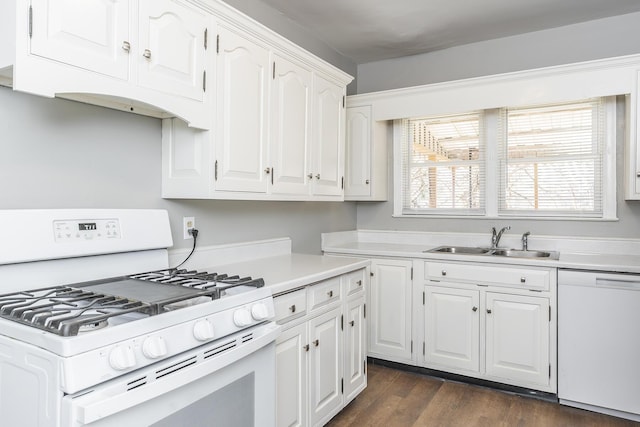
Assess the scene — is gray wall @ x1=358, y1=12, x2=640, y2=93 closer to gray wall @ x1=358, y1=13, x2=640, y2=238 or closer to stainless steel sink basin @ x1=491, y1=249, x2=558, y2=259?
gray wall @ x1=358, y1=13, x2=640, y2=238

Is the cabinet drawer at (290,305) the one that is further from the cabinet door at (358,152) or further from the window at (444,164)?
the window at (444,164)

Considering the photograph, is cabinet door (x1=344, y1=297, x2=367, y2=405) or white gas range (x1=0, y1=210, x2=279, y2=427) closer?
white gas range (x1=0, y1=210, x2=279, y2=427)

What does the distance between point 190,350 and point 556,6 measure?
10.1ft

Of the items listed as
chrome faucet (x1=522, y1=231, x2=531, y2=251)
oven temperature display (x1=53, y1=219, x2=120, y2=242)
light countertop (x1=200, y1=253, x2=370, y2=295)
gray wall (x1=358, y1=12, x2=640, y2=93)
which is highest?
gray wall (x1=358, y1=12, x2=640, y2=93)

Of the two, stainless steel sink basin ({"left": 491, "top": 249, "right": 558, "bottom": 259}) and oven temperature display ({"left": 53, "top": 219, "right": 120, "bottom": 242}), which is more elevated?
oven temperature display ({"left": 53, "top": 219, "right": 120, "bottom": 242})

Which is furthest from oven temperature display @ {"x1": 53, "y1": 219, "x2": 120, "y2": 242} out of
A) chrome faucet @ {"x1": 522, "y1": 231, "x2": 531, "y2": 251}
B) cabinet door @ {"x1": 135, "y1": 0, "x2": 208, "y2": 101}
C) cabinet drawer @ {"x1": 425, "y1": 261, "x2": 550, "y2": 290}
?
chrome faucet @ {"x1": 522, "y1": 231, "x2": 531, "y2": 251}

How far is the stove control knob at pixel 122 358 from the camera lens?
1.05 metres

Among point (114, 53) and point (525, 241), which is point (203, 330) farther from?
point (525, 241)

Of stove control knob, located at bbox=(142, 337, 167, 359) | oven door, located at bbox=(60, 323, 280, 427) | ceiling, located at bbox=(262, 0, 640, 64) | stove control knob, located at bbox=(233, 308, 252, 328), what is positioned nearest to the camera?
oven door, located at bbox=(60, 323, 280, 427)

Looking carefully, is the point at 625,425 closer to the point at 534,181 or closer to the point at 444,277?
the point at 444,277

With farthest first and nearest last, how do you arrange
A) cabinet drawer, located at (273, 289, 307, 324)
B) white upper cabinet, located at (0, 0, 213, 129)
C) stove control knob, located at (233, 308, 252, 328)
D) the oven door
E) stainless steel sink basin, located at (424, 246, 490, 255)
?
stainless steel sink basin, located at (424, 246, 490, 255)
cabinet drawer, located at (273, 289, 307, 324)
stove control knob, located at (233, 308, 252, 328)
white upper cabinet, located at (0, 0, 213, 129)
the oven door

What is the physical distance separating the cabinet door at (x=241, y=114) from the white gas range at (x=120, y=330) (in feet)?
1.37

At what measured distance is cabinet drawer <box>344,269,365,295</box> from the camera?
247cm

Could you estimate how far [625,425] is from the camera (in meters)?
2.41
